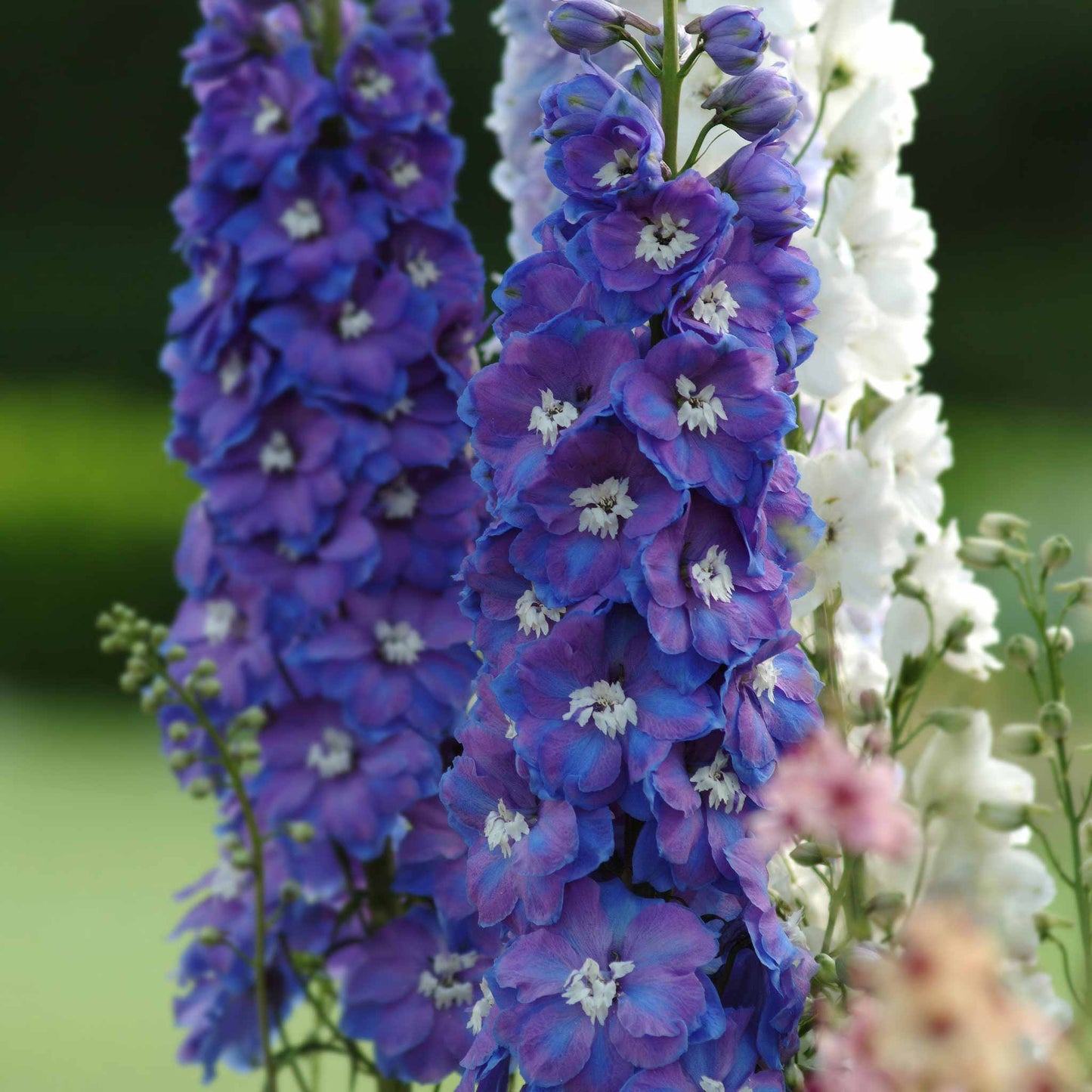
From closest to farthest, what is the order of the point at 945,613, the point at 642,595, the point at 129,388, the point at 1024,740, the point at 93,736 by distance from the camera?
the point at 642,595 → the point at 1024,740 → the point at 945,613 → the point at 93,736 → the point at 129,388

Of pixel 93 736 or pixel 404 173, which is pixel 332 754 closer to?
pixel 404 173

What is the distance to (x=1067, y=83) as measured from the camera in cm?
672

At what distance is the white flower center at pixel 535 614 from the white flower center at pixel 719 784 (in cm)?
8

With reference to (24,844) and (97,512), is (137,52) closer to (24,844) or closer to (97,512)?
(97,512)

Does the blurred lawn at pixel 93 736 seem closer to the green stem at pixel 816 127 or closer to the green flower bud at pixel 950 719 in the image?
the green flower bud at pixel 950 719

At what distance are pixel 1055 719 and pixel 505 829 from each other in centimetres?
23

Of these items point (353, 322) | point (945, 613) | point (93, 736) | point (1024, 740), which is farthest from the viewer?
point (93, 736)

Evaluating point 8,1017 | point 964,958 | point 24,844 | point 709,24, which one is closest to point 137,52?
point 24,844

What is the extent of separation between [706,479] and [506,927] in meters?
0.21

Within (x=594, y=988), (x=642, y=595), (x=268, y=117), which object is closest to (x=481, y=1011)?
(x=594, y=988)

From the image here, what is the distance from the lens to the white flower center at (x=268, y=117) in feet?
2.86

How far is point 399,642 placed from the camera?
87cm

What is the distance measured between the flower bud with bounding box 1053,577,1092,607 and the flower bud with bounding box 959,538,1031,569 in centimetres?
2

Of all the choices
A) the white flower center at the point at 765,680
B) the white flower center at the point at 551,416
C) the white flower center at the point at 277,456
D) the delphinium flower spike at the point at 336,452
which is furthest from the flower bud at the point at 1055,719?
the white flower center at the point at 277,456
